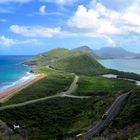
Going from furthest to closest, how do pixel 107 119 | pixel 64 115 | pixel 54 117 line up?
pixel 64 115 → pixel 54 117 → pixel 107 119

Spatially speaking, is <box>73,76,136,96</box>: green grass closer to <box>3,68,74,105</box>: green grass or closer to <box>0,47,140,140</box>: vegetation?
<box>0,47,140,140</box>: vegetation

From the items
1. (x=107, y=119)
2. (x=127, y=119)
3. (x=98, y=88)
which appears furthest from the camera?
(x=98, y=88)

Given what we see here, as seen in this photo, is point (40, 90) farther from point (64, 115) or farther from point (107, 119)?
point (107, 119)

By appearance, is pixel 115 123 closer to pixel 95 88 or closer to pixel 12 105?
pixel 12 105

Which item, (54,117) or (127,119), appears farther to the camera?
(54,117)

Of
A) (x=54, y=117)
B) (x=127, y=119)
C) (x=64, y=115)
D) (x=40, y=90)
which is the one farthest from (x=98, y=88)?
(x=127, y=119)

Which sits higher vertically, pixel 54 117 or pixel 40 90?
pixel 40 90

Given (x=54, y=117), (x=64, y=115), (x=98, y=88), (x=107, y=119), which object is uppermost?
(x=98, y=88)

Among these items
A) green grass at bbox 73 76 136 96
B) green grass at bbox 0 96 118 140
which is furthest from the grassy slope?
green grass at bbox 73 76 136 96
